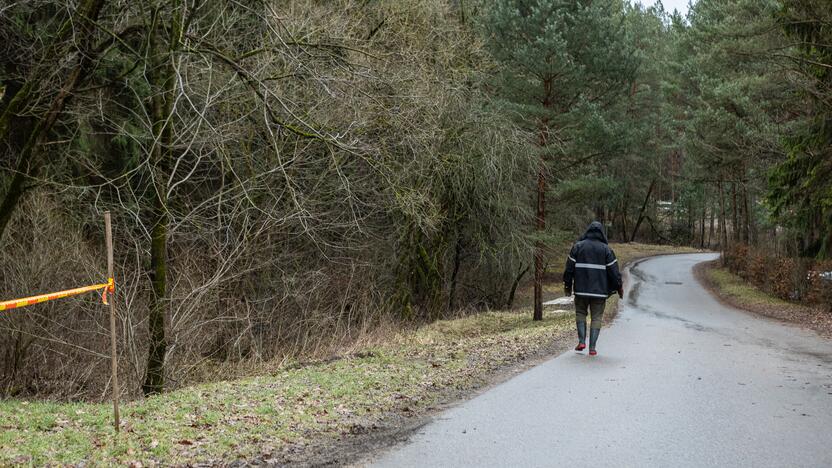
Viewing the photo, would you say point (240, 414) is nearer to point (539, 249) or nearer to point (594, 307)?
point (594, 307)

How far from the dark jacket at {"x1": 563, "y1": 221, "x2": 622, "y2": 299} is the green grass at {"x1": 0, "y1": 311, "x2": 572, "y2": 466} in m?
1.66

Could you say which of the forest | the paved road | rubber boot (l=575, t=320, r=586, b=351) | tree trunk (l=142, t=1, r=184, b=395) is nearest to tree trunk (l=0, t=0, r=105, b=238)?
the forest

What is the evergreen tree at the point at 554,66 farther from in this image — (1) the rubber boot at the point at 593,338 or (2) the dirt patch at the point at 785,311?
(1) the rubber boot at the point at 593,338

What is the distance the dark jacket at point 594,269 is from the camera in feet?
39.1

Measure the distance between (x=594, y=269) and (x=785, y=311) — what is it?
45.8 ft

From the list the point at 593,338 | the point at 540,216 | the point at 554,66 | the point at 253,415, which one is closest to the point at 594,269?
the point at 593,338

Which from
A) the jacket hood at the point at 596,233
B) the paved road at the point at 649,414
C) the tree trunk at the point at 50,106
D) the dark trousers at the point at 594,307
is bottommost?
the paved road at the point at 649,414

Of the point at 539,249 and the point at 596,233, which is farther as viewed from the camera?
the point at 539,249

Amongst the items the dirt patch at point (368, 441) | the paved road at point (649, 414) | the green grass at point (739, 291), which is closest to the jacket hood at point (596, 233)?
the paved road at point (649, 414)

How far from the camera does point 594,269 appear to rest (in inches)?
472

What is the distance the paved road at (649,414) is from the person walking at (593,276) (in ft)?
2.59

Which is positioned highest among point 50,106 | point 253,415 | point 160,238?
point 50,106

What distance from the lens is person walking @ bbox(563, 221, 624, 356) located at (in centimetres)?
1193

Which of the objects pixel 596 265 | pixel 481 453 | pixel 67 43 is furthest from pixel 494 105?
pixel 481 453
